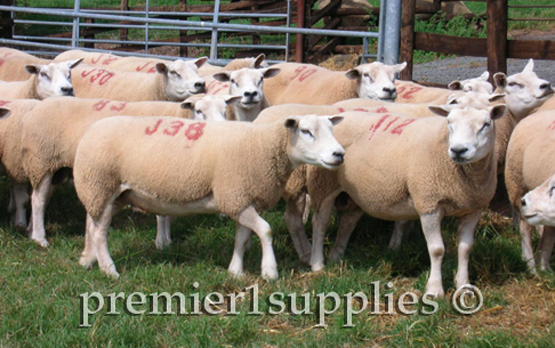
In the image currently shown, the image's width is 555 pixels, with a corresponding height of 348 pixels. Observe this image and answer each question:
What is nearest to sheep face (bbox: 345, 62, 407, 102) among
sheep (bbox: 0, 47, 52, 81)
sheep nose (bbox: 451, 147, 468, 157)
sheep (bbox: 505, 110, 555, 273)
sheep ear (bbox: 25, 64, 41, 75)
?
sheep (bbox: 505, 110, 555, 273)

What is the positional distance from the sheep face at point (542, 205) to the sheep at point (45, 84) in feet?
14.0

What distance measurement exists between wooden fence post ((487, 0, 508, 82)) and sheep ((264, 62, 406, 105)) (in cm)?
79

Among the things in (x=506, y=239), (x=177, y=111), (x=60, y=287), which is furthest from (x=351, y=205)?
(x=60, y=287)

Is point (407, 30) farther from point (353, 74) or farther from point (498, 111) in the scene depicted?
point (498, 111)

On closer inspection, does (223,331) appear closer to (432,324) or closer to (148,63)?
(432,324)

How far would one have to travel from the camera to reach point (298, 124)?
4.86 metres

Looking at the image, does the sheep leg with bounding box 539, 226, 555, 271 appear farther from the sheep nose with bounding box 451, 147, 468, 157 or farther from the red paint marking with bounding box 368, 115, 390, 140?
the red paint marking with bounding box 368, 115, 390, 140

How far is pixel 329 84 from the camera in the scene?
7504 mm

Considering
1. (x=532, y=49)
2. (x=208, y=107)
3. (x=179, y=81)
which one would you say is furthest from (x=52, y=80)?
(x=532, y=49)

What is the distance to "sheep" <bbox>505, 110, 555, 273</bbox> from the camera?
501cm

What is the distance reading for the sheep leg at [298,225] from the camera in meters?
5.48

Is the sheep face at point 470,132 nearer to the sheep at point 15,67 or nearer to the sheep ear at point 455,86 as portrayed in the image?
the sheep ear at point 455,86

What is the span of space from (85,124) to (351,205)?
2.13 m

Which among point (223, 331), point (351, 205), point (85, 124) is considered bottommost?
point (223, 331)
